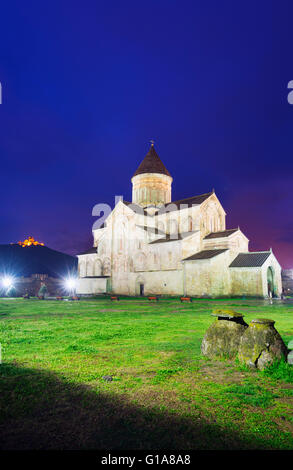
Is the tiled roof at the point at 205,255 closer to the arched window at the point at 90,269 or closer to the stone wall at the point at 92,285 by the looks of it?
the stone wall at the point at 92,285

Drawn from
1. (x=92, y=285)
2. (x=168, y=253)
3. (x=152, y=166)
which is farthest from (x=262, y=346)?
(x=152, y=166)

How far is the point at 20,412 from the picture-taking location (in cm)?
346

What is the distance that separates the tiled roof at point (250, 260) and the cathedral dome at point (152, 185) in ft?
47.9

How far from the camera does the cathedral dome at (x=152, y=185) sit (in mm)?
40156

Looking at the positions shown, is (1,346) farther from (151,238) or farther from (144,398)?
(151,238)

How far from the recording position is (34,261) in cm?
6712

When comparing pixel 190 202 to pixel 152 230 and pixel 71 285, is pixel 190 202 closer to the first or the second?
pixel 152 230

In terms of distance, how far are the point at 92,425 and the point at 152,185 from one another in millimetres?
38529

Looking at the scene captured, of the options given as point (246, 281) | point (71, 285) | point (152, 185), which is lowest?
point (71, 285)

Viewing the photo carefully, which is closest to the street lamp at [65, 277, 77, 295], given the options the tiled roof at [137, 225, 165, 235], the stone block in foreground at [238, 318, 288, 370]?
the tiled roof at [137, 225, 165, 235]

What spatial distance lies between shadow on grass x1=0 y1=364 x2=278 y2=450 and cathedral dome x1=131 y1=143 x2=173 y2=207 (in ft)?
120

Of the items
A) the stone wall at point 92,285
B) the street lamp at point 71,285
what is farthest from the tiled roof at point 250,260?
the street lamp at point 71,285

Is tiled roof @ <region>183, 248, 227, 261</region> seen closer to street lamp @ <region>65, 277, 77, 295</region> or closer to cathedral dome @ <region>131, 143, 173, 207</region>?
cathedral dome @ <region>131, 143, 173, 207</region>

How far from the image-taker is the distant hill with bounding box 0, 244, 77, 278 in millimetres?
60062
